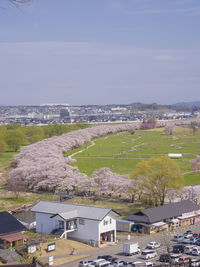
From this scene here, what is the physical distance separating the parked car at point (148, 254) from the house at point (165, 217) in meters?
4.54

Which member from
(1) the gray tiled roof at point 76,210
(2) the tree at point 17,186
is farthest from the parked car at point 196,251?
(2) the tree at point 17,186

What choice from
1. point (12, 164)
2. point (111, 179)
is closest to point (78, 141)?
point (12, 164)

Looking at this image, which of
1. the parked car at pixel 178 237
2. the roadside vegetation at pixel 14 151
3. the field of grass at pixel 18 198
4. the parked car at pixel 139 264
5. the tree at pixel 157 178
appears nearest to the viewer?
the parked car at pixel 139 264

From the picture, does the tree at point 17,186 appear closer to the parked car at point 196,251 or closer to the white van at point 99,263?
the white van at point 99,263

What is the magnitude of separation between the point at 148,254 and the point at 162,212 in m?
6.71

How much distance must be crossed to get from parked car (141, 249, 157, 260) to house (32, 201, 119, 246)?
3.16m

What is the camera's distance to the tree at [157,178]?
88.9 ft

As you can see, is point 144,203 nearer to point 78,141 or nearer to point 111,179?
point 111,179

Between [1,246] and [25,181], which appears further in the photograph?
[25,181]

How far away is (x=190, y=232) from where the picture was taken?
21.2 m

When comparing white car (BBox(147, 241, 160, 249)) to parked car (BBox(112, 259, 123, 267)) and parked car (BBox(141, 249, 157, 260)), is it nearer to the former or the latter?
parked car (BBox(141, 249, 157, 260))

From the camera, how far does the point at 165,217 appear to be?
23188 mm

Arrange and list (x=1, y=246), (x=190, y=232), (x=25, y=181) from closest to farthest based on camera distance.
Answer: (x=1, y=246)
(x=190, y=232)
(x=25, y=181)

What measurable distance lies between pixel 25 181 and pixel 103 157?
61.7 ft
